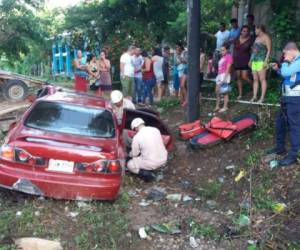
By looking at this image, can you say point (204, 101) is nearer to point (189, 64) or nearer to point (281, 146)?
point (189, 64)

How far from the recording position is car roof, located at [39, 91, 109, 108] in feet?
24.7

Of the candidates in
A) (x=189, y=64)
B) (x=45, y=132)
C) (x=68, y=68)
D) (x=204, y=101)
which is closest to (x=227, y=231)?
(x=45, y=132)

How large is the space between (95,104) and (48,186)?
179 cm

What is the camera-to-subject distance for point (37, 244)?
565cm

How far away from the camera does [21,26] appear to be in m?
18.0

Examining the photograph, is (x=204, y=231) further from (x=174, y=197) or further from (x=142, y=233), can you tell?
(x=174, y=197)

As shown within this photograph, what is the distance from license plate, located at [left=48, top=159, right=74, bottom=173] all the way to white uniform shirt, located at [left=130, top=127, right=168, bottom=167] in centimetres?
198

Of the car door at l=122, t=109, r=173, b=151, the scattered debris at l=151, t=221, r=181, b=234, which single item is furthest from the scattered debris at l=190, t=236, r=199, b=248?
the car door at l=122, t=109, r=173, b=151

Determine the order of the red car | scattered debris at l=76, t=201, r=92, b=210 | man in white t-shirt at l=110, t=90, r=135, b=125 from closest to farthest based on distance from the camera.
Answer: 1. the red car
2. scattered debris at l=76, t=201, r=92, b=210
3. man in white t-shirt at l=110, t=90, r=135, b=125

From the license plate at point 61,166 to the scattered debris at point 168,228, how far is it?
1329 millimetres

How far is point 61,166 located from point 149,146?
2120mm

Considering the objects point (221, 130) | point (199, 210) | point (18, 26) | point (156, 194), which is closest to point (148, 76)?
point (221, 130)

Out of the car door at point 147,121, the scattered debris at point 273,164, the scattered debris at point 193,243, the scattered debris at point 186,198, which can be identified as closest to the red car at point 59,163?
the scattered debris at point 193,243

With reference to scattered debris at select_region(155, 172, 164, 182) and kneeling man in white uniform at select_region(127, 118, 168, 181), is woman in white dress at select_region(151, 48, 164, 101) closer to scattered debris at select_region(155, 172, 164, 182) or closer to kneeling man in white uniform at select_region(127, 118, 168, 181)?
scattered debris at select_region(155, 172, 164, 182)
